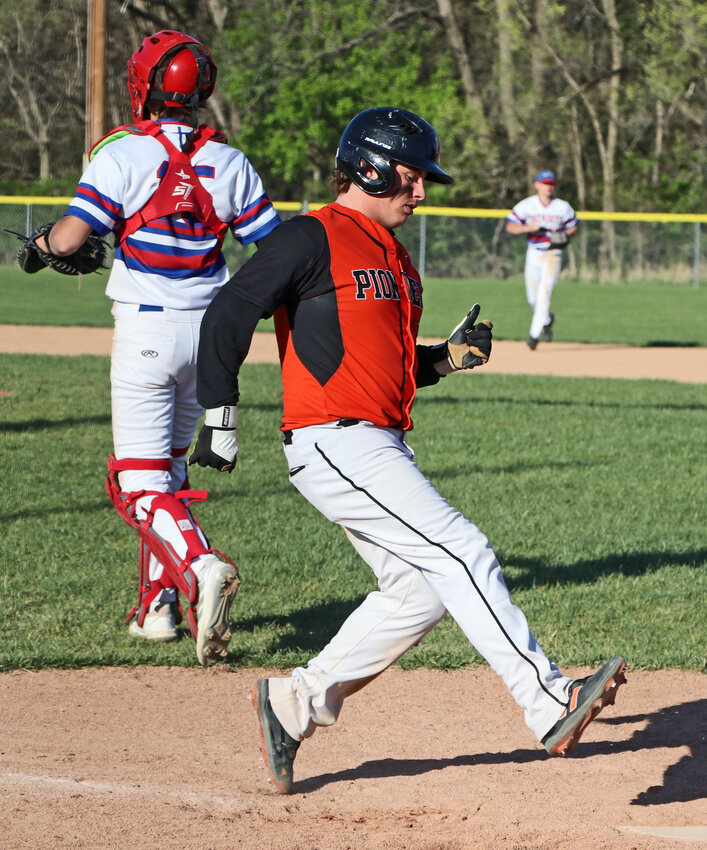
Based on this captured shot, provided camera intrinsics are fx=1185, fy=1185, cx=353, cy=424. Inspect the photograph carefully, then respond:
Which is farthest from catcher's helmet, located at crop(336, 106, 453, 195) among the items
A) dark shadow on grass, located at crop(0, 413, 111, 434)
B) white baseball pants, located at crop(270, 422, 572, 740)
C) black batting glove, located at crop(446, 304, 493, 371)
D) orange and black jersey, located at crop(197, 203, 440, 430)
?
dark shadow on grass, located at crop(0, 413, 111, 434)

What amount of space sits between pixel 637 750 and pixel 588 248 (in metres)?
26.7

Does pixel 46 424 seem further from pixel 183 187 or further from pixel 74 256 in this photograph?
pixel 183 187

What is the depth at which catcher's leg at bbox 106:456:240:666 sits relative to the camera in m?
4.24

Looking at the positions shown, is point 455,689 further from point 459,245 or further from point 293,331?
point 459,245

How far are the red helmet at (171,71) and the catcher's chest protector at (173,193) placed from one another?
0.43ft

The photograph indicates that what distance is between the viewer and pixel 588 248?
29.7 meters

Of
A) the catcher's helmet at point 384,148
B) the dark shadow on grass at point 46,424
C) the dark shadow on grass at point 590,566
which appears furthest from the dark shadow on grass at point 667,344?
the catcher's helmet at point 384,148

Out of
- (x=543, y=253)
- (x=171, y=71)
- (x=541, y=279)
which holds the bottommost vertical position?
(x=541, y=279)

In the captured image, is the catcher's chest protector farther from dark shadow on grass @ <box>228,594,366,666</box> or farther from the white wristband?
dark shadow on grass @ <box>228,594,366,666</box>

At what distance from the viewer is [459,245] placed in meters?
27.9

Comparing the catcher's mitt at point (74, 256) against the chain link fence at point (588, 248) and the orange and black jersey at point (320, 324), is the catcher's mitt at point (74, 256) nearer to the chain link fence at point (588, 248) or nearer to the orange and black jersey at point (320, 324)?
the orange and black jersey at point (320, 324)

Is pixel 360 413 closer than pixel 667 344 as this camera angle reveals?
Yes

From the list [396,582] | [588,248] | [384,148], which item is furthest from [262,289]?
[588,248]

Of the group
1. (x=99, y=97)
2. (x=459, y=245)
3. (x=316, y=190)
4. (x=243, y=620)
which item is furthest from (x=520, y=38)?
(x=243, y=620)
